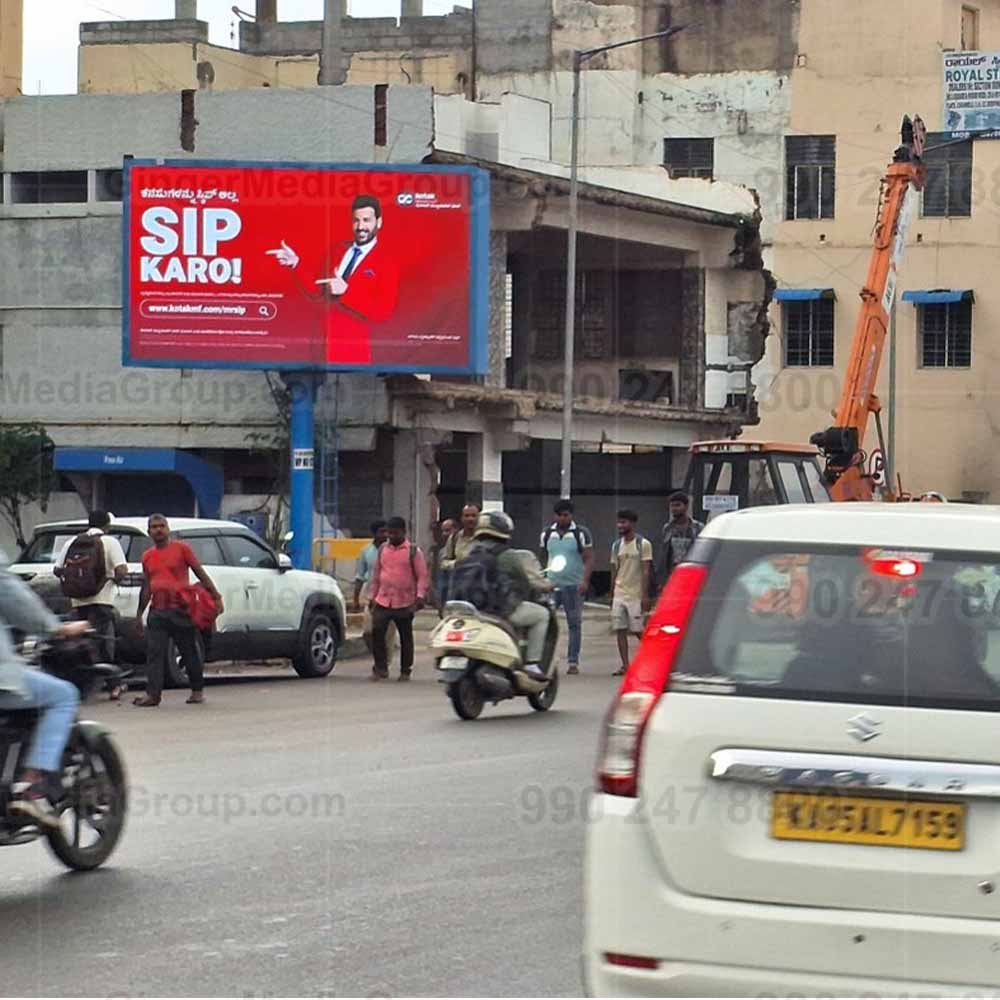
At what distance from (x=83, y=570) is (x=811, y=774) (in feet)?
46.3

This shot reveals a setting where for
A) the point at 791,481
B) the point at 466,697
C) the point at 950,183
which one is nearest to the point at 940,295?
the point at 950,183

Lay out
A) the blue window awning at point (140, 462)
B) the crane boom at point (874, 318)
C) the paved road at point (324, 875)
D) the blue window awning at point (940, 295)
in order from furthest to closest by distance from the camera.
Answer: the blue window awning at point (940, 295) → the blue window awning at point (140, 462) → the crane boom at point (874, 318) → the paved road at point (324, 875)

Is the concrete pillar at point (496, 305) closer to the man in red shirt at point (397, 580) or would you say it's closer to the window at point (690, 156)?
the man in red shirt at point (397, 580)

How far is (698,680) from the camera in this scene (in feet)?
19.4

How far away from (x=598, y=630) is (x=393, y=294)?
6.20 m

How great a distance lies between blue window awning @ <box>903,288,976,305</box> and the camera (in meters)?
57.4

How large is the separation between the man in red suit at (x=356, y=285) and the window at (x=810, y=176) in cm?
2591

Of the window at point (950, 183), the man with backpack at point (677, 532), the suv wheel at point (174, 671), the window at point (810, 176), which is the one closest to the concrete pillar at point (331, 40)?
the window at point (810, 176)

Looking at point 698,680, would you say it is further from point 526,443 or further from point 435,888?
point 526,443

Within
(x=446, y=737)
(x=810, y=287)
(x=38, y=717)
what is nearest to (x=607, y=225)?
(x=810, y=287)

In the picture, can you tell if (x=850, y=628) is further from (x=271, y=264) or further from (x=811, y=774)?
(x=271, y=264)

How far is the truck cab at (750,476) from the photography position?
2816cm

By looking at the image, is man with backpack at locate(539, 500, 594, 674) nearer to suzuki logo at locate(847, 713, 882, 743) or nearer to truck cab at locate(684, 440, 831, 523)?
truck cab at locate(684, 440, 831, 523)

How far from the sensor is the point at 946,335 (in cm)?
5856
